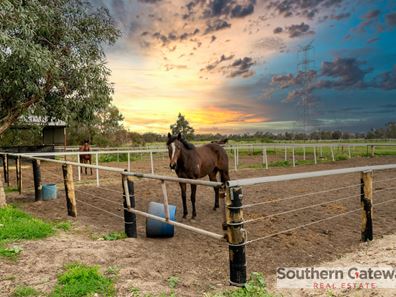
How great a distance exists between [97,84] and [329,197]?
8.33 meters

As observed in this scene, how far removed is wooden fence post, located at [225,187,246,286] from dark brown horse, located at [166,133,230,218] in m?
4.63

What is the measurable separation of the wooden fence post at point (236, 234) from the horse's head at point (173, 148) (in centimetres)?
463

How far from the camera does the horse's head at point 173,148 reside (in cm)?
856

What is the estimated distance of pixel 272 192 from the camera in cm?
1255

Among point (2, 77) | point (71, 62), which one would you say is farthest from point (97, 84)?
point (2, 77)

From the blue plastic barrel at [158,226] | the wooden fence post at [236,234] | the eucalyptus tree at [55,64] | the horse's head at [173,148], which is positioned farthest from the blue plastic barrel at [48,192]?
the wooden fence post at [236,234]

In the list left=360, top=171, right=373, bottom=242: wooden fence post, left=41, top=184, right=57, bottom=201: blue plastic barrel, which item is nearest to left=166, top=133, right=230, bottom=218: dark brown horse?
left=360, top=171, right=373, bottom=242: wooden fence post

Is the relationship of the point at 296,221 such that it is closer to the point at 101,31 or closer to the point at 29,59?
the point at 29,59

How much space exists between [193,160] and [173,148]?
963 mm

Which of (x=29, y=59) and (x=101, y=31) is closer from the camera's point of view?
(x=29, y=59)

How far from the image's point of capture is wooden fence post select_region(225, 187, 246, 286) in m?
3.93

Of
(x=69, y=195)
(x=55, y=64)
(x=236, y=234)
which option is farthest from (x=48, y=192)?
(x=236, y=234)

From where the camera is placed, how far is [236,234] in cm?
397

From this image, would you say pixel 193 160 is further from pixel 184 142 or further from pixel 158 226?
pixel 158 226
